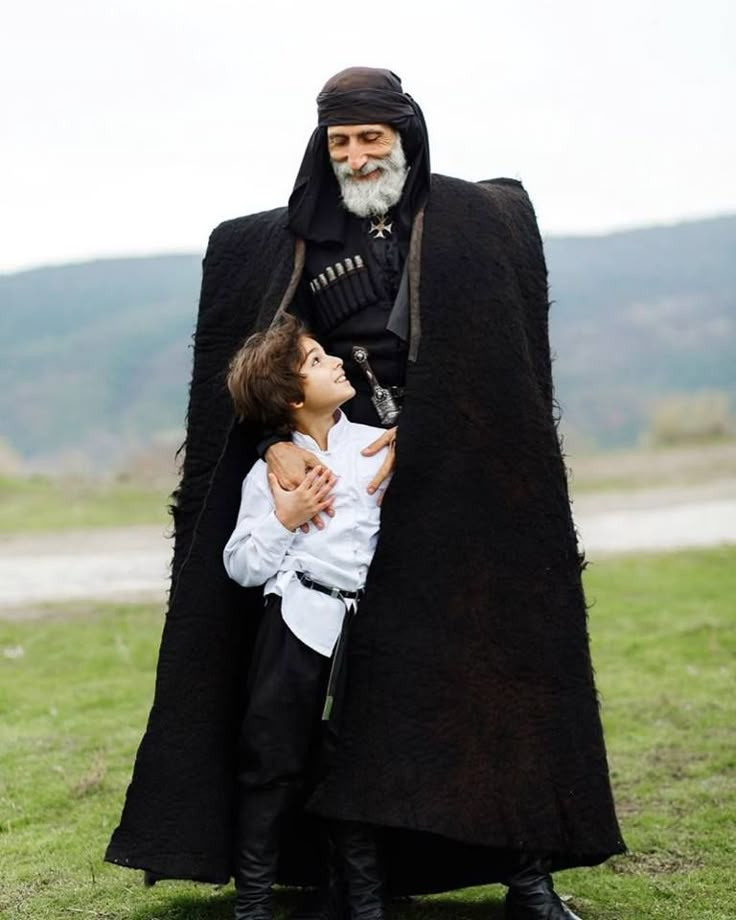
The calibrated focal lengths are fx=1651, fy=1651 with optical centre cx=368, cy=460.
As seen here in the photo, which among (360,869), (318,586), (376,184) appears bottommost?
(360,869)

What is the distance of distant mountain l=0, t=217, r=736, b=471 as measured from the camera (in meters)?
59.2

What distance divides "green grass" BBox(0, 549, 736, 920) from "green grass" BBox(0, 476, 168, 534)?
536 centimetres

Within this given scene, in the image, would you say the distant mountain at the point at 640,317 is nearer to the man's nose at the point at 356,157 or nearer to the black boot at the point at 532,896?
the black boot at the point at 532,896

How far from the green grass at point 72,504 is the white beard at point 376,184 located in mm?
11782

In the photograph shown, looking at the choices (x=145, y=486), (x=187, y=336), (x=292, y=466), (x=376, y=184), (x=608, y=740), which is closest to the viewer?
(x=292, y=466)

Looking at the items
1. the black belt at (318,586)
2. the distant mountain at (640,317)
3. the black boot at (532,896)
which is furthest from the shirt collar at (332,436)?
the distant mountain at (640,317)

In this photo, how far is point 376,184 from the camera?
4785 mm

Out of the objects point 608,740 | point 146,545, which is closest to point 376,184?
point 608,740

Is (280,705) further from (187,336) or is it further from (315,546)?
(187,336)

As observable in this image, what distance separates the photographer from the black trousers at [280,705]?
4500 millimetres

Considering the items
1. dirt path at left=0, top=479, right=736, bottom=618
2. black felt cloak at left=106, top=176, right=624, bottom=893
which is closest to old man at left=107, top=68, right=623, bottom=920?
black felt cloak at left=106, top=176, right=624, bottom=893

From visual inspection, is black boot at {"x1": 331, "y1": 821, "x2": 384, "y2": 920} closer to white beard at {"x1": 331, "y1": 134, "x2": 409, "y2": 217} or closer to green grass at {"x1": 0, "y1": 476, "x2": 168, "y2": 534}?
white beard at {"x1": 331, "y1": 134, "x2": 409, "y2": 217}

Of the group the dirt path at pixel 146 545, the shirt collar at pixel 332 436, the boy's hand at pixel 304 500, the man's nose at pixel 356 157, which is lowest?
the dirt path at pixel 146 545

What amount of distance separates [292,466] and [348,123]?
1.01m
